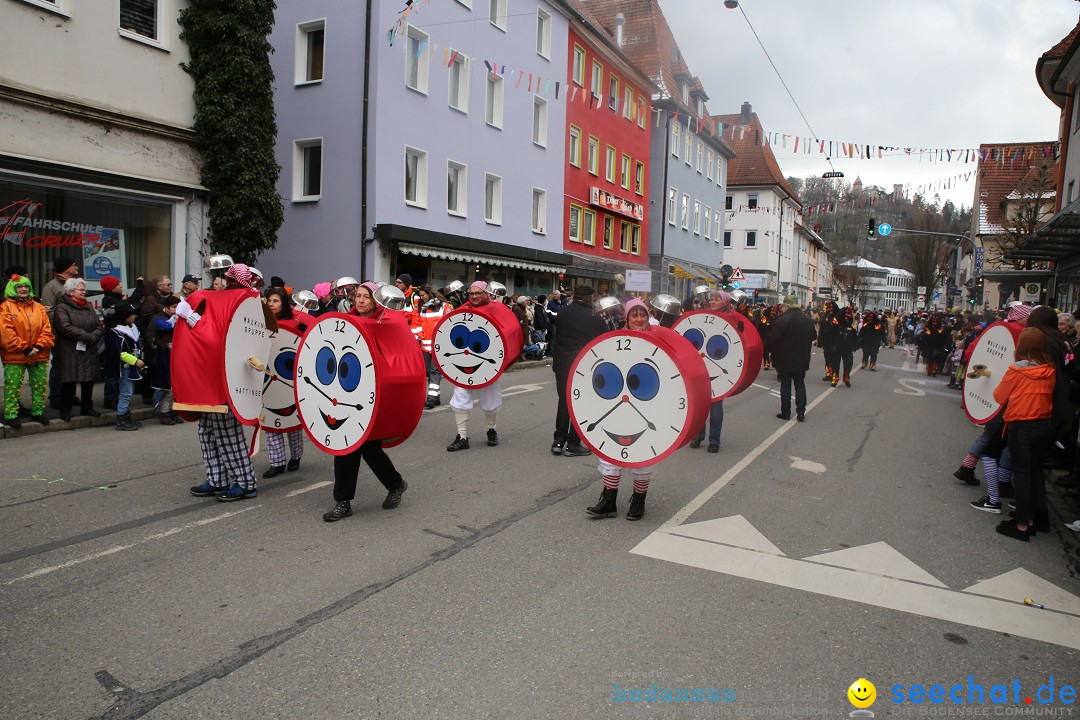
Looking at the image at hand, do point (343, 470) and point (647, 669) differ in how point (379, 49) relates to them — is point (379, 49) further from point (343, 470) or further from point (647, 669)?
point (647, 669)

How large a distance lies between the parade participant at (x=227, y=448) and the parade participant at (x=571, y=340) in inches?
129

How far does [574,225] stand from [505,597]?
1088 inches

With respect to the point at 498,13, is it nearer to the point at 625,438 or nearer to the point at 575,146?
the point at 575,146

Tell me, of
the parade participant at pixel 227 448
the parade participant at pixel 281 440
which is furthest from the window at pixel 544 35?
the parade participant at pixel 227 448

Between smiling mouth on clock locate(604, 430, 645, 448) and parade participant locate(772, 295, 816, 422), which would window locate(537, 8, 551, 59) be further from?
smiling mouth on clock locate(604, 430, 645, 448)

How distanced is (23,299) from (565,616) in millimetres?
7685

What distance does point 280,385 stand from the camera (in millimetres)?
6273

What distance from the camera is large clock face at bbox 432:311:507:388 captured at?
8422mm

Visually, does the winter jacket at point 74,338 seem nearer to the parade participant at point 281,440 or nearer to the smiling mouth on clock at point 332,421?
the parade participant at point 281,440

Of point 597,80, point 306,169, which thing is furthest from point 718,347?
point 597,80

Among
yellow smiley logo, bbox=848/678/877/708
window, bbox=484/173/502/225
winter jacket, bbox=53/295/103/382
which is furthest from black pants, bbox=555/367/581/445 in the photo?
window, bbox=484/173/502/225

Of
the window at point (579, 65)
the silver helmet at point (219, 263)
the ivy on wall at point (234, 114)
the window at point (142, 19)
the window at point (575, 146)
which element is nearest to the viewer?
the silver helmet at point (219, 263)

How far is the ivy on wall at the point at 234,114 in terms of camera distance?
571 inches

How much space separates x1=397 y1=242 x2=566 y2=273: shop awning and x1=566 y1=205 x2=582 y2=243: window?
8.42 ft
